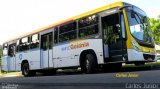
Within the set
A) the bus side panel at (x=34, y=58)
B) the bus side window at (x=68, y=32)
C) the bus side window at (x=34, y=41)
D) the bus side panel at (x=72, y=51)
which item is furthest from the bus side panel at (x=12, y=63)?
the bus side window at (x=68, y=32)

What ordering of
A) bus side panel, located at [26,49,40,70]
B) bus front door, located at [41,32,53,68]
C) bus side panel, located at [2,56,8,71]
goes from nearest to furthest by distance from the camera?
bus front door, located at [41,32,53,68] < bus side panel, located at [26,49,40,70] < bus side panel, located at [2,56,8,71]

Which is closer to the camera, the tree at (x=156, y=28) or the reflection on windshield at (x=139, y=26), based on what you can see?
the reflection on windshield at (x=139, y=26)

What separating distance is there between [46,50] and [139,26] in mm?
6120

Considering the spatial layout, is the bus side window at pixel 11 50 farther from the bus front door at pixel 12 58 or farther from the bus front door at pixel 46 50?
the bus front door at pixel 46 50

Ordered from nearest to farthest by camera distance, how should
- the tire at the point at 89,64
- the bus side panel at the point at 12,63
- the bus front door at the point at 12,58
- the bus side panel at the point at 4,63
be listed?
the tire at the point at 89,64
the bus side panel at the point at 12,63
the bus front door at the point at 12,58
the bus side panel at the point at 4,63

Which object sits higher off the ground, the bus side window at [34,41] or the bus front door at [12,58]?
the bus side window at [34,41]

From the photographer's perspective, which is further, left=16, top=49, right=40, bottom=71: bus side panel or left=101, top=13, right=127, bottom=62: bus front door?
left=16, top=49, right=40, bottom=71: bus side panel

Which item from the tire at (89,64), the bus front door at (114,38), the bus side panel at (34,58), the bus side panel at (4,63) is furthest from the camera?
the bus side panel at (4,63)

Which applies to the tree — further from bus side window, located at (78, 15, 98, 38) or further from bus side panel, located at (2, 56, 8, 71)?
bus side window, located at (78, 15, 98, 38)

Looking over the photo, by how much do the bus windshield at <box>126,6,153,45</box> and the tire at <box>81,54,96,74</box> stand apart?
1949mm

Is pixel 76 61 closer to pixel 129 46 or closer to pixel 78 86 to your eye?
pixel 129 46

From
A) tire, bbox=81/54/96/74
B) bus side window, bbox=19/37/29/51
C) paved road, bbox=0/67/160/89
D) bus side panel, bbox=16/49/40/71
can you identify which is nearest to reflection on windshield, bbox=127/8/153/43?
tire, bbox=81/54/96/74

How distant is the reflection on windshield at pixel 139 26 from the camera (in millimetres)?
11884

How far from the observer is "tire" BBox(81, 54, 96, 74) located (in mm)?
12391
